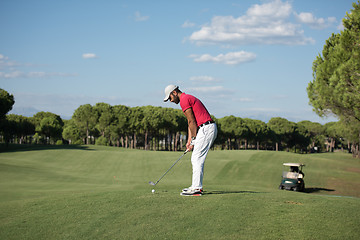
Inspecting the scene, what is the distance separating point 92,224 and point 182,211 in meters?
2.27

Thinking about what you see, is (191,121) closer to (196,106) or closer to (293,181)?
(196,106)

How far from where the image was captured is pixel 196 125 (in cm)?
1101

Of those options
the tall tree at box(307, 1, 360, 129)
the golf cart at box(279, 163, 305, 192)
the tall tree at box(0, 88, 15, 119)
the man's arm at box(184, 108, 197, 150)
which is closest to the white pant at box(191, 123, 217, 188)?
the man's arm at box(184, 108, 197, 150)

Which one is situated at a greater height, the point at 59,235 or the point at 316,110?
the point at 316,110

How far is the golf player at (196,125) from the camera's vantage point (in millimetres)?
10758

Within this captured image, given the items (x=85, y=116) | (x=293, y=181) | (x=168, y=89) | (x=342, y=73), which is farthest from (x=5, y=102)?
(x=168, y=89)

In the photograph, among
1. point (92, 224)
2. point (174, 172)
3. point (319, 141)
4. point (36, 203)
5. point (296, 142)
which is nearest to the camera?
point (92, 224)

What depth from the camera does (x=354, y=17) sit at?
2688cm

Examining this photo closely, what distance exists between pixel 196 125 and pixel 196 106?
59cm

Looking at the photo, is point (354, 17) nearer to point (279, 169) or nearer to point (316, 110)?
point (316, 110)

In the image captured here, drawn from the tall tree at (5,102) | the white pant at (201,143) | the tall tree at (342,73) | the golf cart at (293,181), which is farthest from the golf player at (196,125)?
the tall tree at (5,102)

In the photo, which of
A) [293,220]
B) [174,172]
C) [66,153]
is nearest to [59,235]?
[293,220]

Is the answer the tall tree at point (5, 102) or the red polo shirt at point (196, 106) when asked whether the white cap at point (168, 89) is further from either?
the tall tree at point (5, 102)

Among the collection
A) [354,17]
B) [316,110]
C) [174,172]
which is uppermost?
[354,17]
